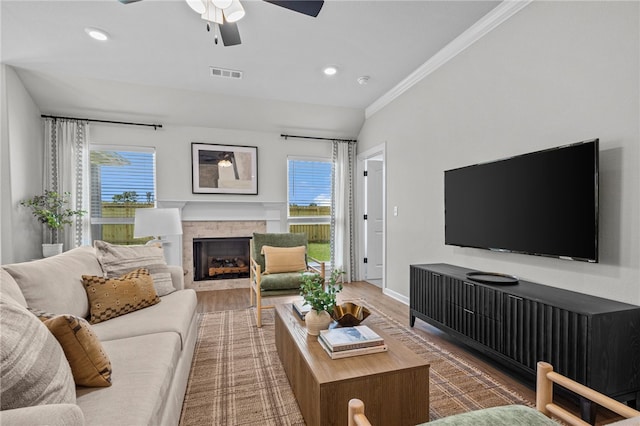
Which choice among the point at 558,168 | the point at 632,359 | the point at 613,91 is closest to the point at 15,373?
the point at 632,359

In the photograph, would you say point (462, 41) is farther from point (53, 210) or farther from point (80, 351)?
point (53, 210)

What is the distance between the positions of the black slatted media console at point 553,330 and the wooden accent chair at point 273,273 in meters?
1.47

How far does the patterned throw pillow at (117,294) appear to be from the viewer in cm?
198

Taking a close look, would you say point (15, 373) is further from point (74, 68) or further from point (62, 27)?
point (74, 68)

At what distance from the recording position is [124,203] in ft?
14.6

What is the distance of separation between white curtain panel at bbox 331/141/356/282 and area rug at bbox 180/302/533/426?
94.8 inches

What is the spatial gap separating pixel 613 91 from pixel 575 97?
0.70ft

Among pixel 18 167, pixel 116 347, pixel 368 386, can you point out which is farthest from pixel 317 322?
pixel 18 167

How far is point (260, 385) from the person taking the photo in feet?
6.75

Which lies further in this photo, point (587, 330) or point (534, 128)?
point (534, 128)

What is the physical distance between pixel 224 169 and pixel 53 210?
7.23ft

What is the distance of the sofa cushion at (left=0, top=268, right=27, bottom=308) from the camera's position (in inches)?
52.1

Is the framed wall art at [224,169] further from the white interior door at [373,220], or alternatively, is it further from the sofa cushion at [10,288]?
the sofa cushion at [10,288]

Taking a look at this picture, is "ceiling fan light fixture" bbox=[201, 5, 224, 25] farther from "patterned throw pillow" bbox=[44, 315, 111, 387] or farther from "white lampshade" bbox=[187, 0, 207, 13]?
"patterned throw pillow" bbox=[44, 315, 111, 387]
